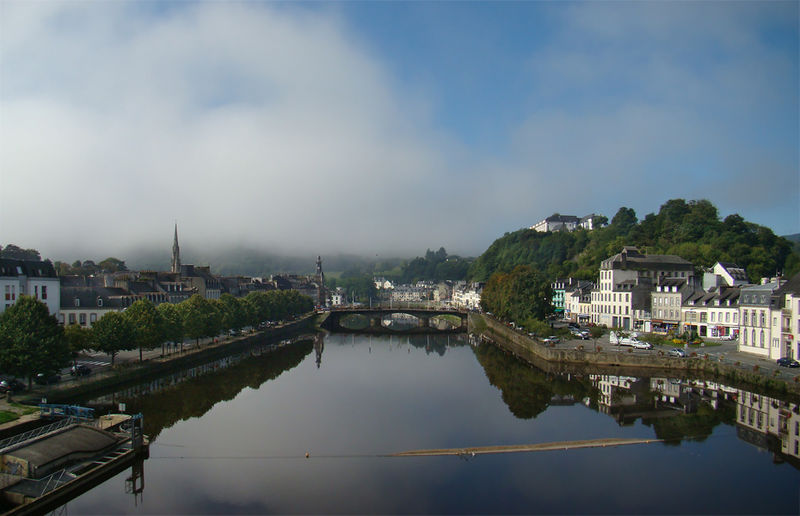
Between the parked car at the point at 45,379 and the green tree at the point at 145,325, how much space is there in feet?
27.4

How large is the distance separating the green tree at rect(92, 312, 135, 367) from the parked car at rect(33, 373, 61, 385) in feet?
18.3

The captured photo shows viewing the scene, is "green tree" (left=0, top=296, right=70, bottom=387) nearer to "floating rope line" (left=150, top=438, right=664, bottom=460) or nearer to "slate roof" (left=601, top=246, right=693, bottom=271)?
"floating rope line" (left=150, top=438, right=664, bottom=460)

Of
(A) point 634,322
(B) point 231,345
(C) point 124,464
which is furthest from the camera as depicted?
(A) point 634,322

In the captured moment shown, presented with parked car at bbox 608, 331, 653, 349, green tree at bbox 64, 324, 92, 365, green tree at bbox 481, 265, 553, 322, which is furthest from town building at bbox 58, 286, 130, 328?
parked car at bbox 608, 331, 653, 349

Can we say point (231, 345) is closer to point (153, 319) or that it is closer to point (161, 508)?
point (153, 319)

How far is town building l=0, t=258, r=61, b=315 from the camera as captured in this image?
1898 inches

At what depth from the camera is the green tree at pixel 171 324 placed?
170ft

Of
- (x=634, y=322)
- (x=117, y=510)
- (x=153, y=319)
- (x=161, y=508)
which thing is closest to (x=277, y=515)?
(x=161, y=508)

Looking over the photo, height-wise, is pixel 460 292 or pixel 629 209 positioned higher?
pixel 629 209

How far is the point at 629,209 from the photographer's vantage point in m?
149

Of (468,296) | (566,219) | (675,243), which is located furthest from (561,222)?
(675,243)

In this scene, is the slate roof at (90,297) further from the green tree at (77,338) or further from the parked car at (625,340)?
the parked car at (625,340)

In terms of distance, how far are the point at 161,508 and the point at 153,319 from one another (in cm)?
2978

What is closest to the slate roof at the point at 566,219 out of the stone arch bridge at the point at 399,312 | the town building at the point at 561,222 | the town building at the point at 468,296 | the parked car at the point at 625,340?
the town building at the point at 561,222
